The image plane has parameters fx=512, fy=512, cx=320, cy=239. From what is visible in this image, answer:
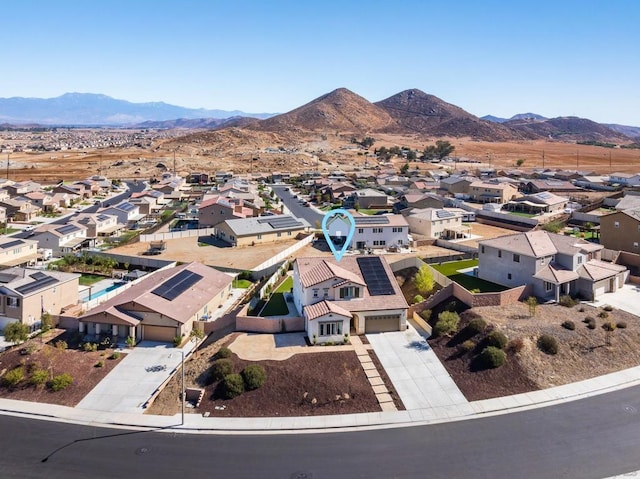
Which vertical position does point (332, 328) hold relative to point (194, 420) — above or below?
above

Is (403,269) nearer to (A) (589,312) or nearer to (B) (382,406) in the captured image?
(A) (589,312)

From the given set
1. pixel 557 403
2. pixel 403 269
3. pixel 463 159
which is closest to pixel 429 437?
pixel 557 403

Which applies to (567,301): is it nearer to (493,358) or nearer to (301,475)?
(493,358)

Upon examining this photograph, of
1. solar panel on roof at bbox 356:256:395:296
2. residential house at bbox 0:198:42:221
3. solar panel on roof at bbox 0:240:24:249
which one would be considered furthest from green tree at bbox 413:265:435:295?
residential house at bbox 0:198:42:221

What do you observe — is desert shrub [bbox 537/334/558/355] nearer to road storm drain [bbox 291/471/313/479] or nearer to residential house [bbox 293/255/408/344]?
residential house [bbox 293/255/408/344]

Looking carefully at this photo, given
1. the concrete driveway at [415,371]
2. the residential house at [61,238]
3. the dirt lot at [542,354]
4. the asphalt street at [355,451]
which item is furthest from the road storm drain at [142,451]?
the residential house at [61,238]

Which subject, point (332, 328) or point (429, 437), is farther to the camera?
point (332, 328)

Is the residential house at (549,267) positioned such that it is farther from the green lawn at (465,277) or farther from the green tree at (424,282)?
the green tree at (424,282)
